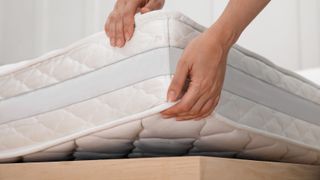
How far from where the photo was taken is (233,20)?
693mm

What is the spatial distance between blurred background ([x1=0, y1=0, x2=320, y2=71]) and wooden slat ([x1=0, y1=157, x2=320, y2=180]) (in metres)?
0.71

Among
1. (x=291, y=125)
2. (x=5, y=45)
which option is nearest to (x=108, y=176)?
(x=291, y=125)

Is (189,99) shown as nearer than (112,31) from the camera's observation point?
Yes

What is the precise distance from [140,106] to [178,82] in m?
0.08

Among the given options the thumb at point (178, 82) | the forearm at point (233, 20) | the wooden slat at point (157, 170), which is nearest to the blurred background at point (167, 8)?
the wooden slat at point (157, 170)

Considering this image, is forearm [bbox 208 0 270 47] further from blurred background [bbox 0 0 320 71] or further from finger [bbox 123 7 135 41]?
blurred background [bbox 0 0 320 71]

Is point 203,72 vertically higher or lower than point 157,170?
higher

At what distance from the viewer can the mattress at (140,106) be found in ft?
2.30

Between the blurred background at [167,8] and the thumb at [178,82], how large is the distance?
950mm

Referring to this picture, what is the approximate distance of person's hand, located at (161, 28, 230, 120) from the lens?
65cm

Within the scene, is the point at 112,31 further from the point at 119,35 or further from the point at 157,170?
the point at 157,170

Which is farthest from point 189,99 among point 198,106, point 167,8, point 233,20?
point 167,8

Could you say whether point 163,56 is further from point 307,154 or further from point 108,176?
point 307,154

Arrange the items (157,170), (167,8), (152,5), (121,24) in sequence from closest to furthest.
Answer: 1. (157,170)
2. (121,24)
3. (152,5)
4. (167,8)
